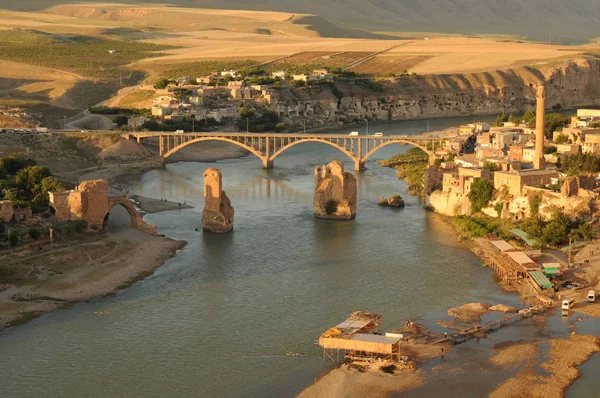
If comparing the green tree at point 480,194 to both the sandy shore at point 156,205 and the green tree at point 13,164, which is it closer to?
the sandy shore at point 156,205

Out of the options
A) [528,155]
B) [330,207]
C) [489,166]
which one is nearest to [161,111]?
[330,207]

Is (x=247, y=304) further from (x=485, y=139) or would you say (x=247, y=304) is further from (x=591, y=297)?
(x=485, y=139)

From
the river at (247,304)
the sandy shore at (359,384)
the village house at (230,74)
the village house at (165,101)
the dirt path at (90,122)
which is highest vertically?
the village house at (230,74)

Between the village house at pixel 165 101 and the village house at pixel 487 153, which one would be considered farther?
the village house at pixel 165 101

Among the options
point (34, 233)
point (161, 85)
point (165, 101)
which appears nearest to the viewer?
point (34, 233)

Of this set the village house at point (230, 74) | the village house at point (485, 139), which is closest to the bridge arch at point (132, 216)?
the village house at point (485, 139)

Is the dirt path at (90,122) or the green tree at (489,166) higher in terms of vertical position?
the dirt path at (90,122)

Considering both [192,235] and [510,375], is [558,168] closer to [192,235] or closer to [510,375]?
[192,235]
